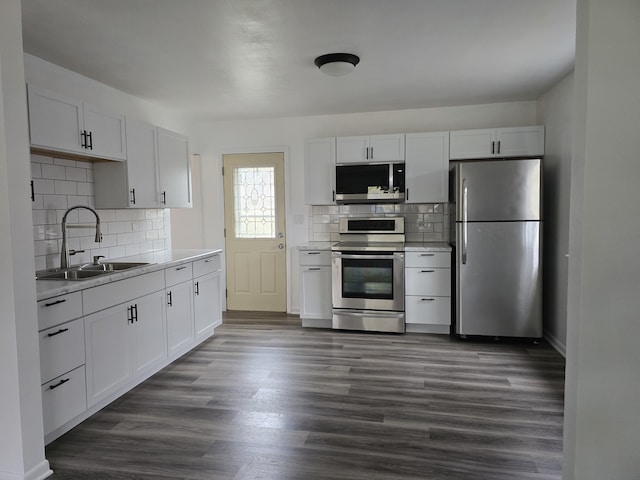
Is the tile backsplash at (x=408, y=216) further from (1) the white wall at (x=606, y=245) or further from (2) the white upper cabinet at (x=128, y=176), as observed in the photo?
(1) the white wall at (x=606, y=245)

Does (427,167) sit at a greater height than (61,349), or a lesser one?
greater

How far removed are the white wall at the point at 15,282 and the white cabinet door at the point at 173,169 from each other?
76.4 inches

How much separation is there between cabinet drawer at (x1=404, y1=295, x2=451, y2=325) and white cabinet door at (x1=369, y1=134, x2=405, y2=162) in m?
1.51

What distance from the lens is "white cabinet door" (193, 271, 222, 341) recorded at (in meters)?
3.94

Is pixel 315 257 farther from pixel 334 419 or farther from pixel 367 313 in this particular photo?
pixel 334 419

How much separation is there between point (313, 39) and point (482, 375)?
2780 mm

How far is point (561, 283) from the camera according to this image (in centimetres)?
385

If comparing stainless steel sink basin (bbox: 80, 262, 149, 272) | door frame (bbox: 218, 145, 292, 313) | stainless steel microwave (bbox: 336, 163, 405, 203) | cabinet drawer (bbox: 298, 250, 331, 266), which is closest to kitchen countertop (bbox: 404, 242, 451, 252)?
stainless steel microwave (bbox: 336, 163, 405, 203)

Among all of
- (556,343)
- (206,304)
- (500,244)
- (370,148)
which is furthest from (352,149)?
(556,343)

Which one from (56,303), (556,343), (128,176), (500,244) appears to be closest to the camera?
(56,303)

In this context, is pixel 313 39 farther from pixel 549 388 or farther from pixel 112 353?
pixel 549 388

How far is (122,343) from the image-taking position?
9.52ft

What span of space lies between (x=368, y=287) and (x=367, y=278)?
3.9 inches

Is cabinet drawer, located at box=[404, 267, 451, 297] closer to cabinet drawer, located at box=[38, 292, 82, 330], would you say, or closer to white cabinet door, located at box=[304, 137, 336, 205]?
white cabinet door, located at box=[304, 137, 336, 205]
